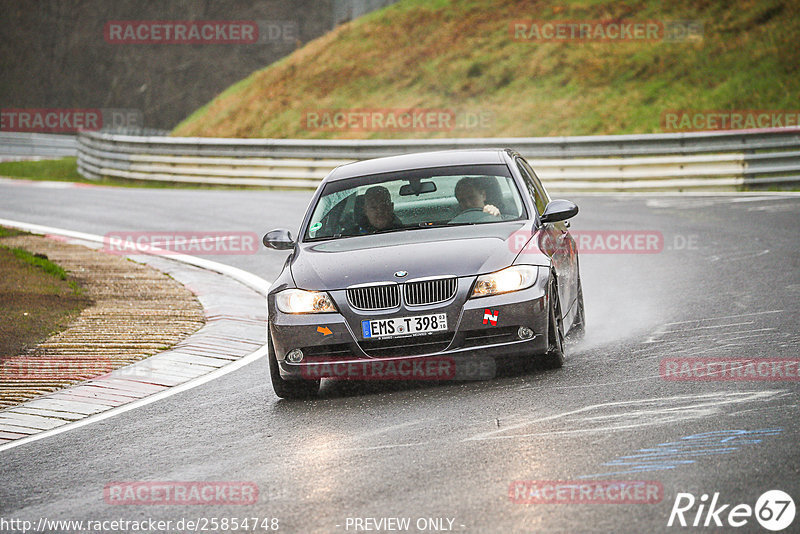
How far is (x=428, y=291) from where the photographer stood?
801 centimetres

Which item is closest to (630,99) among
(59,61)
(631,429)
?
(631,429)

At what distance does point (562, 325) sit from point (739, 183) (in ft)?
46.7

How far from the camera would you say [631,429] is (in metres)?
6.57

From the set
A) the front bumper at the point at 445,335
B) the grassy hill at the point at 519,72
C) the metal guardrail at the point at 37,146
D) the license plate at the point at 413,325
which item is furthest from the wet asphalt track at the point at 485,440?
the metal guardrail at the point at 37,146

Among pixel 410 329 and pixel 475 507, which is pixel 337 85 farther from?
pixel 475 507
